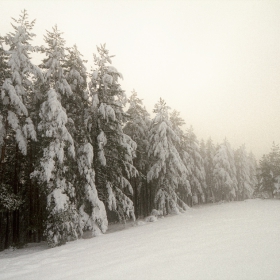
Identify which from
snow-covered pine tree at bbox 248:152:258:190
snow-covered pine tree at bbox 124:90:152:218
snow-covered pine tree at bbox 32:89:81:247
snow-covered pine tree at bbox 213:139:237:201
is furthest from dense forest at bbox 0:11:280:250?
snow-covered pine tree at bbox 248:152:258:190

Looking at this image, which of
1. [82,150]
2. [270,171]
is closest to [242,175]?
[270,171]

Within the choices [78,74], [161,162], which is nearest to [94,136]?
[78,74]

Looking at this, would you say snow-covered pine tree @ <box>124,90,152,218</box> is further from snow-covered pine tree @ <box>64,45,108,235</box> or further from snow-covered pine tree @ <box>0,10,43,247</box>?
snow-covered pine tree @ <box>0,10,43,247</box>

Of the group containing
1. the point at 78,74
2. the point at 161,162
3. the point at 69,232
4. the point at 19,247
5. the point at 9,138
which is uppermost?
the point at 78,74

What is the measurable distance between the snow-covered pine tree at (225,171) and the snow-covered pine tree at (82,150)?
33546mm

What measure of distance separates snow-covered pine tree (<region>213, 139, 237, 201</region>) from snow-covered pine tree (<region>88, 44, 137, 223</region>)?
30.1 m

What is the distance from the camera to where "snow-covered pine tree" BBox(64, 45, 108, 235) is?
597 inches

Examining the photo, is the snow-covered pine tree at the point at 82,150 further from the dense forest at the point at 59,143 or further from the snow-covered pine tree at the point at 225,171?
the snow-covered pine tree at the point at 225,171

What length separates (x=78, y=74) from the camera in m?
17.2

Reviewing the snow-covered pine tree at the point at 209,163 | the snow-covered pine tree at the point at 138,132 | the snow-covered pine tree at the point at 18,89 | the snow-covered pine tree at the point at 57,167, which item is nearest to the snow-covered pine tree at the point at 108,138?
the snow-covered pine tree at the point at 57,167

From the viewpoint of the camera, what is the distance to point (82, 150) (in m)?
16.1

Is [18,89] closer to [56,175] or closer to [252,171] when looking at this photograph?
[56,175]

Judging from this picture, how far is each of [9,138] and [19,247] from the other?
8527mm

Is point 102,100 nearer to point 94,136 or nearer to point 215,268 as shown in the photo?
point 94,136
